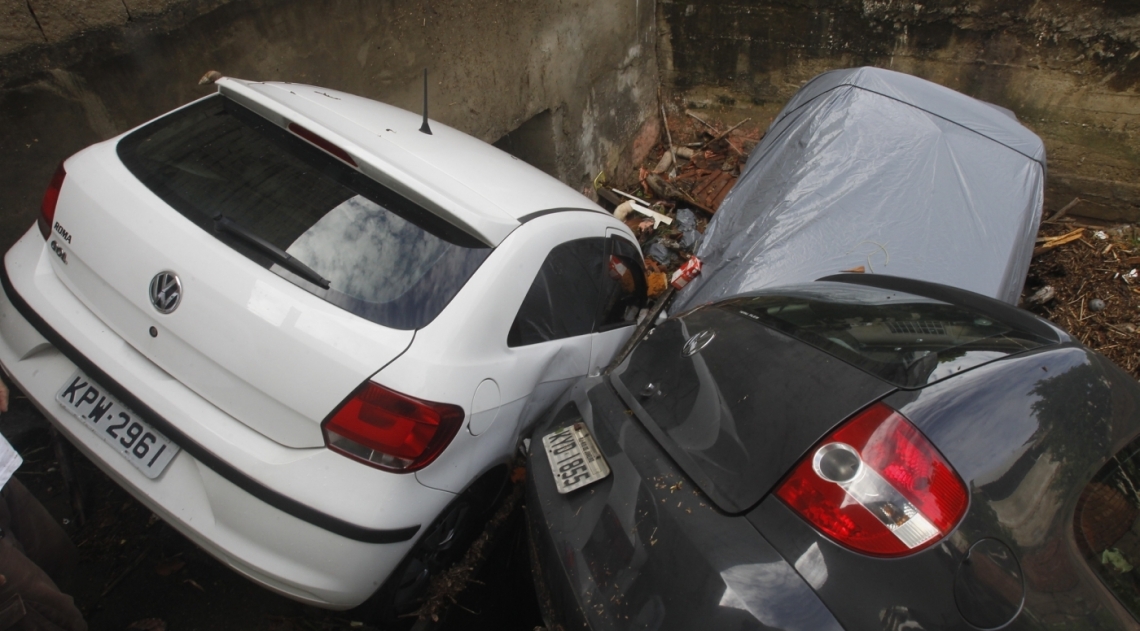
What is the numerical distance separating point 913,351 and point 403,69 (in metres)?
3.57

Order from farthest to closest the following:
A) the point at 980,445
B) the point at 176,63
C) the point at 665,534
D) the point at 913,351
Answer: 1. the point at 176,63
2. the point at 913,351
3. the point at 665,534
4. the point at 980,445

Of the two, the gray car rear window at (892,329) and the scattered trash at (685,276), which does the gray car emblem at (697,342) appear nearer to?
the gray car rear window at (892,329)

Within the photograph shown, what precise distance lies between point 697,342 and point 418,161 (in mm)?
1181

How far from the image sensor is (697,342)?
2264 mm

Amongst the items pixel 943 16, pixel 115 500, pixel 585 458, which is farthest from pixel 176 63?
pixel 943 16

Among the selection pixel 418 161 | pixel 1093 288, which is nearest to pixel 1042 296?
pixel 1093 288

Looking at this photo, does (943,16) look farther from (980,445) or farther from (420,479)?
(420,479)

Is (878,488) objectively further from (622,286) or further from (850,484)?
(622,286)

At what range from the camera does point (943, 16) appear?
5855 mm

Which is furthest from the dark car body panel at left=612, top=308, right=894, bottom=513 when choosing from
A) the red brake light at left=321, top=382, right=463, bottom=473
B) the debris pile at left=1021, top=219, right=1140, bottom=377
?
the debris pile at left=1021, top=219, right=1140, bottom=377

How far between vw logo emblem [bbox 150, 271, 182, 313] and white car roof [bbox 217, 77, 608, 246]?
66cm

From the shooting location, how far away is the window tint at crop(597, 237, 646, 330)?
10.1 ft

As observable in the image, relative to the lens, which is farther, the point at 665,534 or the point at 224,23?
the point at 224,23

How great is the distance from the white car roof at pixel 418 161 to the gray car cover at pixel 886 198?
1571 mm
